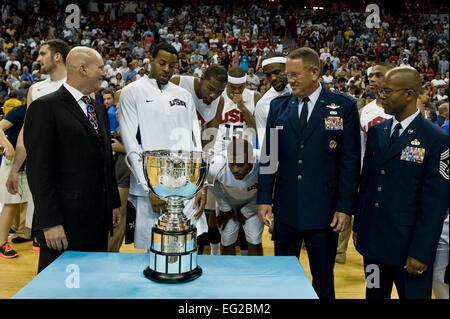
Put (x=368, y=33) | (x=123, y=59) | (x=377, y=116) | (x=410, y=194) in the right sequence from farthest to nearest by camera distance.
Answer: (x=368, y=33)
(x=123, y=59)
(x=377, y=116)
(x=410, y=194)

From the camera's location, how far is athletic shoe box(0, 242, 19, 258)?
3.51 m

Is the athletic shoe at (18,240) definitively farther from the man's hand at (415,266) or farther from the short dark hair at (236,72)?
the man's hand at (415,266)

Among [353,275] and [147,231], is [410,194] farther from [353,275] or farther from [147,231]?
[353,275]

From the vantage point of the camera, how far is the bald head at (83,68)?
1.91 metres

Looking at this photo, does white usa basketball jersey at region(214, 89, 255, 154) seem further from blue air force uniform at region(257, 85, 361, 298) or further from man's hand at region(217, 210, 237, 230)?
blue air force uniform at region(257, 85, 361, 298)

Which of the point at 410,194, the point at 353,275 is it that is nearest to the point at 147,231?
the point at 410,194

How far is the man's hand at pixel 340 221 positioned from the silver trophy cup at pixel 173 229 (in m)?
0.84

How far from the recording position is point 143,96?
7.92 ft

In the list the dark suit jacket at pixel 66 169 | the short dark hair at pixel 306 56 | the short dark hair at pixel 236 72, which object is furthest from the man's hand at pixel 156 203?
the short dark hair at pixel 236 72

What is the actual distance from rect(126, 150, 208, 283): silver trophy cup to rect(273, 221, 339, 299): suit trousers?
80cm

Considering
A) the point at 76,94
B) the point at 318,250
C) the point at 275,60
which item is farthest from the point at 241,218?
the point at 76,94

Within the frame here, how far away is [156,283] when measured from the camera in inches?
54.0

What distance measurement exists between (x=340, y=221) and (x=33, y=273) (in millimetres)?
2338

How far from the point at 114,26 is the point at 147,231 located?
9621 millimetres
